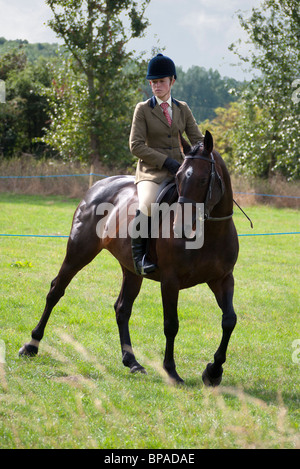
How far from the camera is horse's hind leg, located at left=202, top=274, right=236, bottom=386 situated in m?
5.08

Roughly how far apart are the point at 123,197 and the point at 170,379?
195 cm

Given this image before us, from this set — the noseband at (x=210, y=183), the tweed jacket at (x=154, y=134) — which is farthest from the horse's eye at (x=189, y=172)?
the tweed jacket at (x=154, y=134)

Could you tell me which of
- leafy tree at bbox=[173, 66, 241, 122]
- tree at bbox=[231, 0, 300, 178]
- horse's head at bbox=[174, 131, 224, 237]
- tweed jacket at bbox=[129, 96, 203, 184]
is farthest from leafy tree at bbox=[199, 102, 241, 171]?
horse's head at bbox=[174, 131, 224, 237]

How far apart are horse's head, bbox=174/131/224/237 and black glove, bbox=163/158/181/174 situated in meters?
0.42

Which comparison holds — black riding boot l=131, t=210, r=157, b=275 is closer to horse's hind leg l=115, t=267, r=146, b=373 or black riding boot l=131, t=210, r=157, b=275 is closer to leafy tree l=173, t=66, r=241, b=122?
horse's hind leg l=115, t=267, r=146, b=373

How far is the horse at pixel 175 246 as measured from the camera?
466 cm

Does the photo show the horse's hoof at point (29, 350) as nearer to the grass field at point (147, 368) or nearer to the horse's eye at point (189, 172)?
the grass field at point (147, 368)

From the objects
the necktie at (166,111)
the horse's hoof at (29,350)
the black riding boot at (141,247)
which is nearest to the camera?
the black riding boot at (141,247)

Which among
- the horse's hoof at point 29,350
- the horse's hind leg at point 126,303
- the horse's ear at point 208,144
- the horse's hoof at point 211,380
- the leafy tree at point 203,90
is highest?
the leafy tree at point 203,90

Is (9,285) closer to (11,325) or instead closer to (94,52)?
(11,325)

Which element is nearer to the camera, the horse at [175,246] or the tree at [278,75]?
the horse at [175,246]

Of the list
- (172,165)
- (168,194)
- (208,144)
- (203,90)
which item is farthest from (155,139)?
(203,90)

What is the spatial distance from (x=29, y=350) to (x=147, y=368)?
1.28 metres
